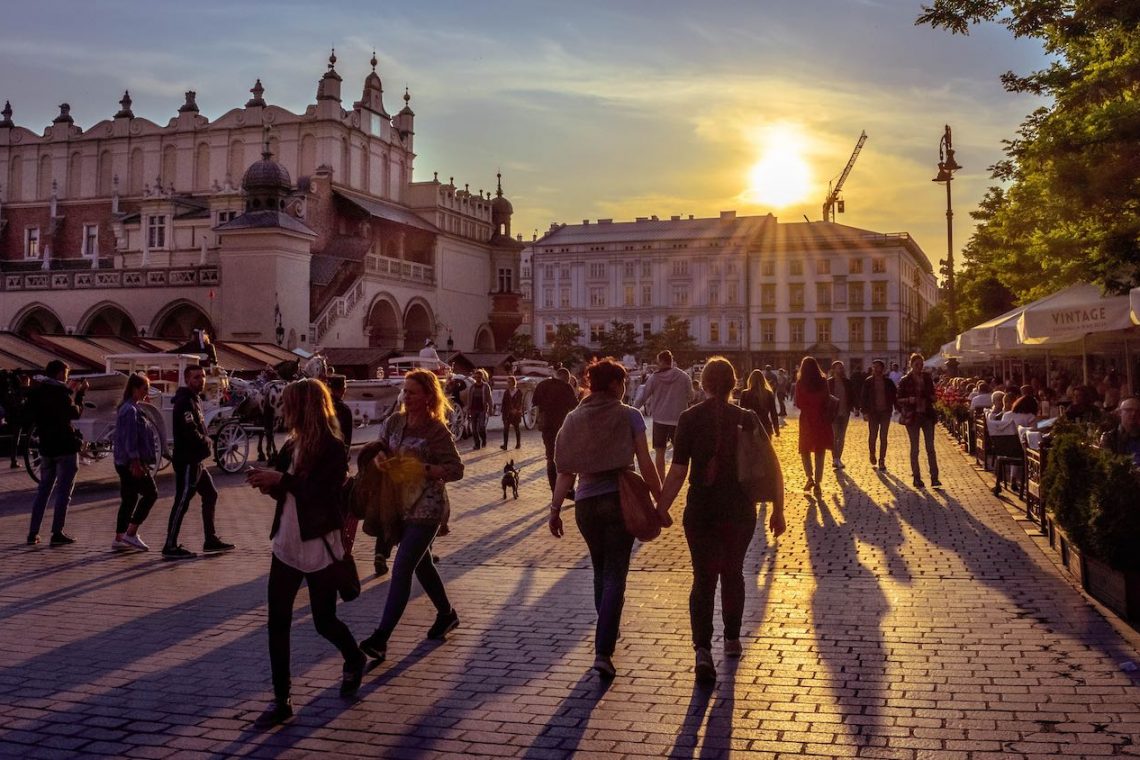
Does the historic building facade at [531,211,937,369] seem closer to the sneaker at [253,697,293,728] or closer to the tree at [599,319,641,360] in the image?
the tree at [599,319,641,360]

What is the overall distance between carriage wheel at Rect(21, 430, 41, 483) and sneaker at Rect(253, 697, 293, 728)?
12.7 m

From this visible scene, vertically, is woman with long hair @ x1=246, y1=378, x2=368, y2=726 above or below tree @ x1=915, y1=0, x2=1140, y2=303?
below

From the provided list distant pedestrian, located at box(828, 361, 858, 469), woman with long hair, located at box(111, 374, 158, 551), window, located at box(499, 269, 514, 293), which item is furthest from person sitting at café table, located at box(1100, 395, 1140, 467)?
window, located at box(499, 269, 514, 293)

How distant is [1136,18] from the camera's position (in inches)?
409

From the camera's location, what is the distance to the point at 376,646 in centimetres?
650

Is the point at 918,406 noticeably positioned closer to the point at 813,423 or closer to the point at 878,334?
the point at 813,423

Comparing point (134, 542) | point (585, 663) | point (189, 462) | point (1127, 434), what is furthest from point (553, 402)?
point (585, 663)

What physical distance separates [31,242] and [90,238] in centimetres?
382

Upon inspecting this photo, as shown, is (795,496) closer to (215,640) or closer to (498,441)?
(215,640)

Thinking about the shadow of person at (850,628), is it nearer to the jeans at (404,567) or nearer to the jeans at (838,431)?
the jeans at (404,567)

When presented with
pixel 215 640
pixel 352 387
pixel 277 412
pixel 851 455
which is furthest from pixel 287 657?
pixel 352 387

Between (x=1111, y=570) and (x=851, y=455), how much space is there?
47.1 ft

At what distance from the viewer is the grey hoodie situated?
1377cm

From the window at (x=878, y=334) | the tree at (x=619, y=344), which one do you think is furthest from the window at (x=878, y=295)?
the tree at (x=619, y=344)
